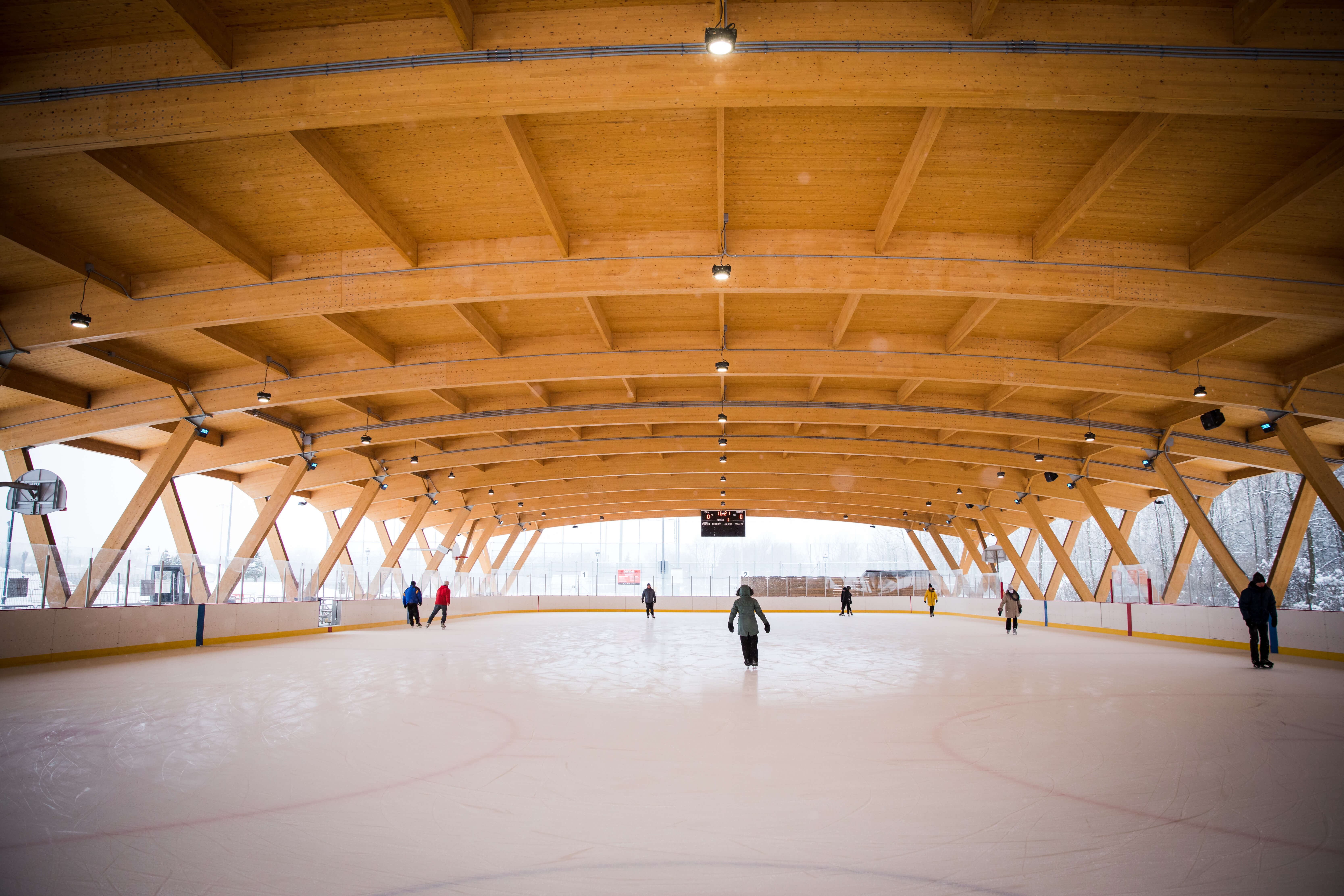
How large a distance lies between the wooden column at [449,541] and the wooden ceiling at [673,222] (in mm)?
14766

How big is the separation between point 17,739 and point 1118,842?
29.3 feet

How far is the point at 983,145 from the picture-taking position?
8.55m

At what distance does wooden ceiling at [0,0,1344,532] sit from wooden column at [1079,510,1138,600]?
995cm

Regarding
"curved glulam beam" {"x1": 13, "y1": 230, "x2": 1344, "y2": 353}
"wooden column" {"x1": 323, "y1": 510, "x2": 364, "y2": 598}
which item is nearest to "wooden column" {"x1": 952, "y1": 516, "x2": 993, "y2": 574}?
"curved glulam beam" {"x1": 13, "y1": 230, "x2": 1344, "y2": 353}

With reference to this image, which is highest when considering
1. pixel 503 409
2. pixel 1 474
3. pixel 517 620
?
pixel 503 409

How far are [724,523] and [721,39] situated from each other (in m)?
32.7

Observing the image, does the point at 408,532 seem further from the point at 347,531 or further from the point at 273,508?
the point at 273,508

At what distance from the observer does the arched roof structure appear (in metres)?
6.78

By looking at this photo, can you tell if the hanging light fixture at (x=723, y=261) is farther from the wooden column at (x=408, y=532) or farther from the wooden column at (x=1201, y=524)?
the wooden column at (x=408, y=532)

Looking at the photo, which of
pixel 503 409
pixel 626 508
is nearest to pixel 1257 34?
pixel 503 409

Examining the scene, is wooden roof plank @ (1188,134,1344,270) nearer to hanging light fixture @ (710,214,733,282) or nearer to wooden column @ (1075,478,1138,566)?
hanging light fixture @ (710,214,733,282)

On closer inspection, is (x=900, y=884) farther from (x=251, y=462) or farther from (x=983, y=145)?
(x=251, y=462)

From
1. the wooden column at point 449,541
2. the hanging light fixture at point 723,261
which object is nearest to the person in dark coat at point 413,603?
the wooden column at point 449,541

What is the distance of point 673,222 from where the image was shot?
10.5 meters
